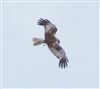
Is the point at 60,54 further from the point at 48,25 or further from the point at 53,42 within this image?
the point at 48,25

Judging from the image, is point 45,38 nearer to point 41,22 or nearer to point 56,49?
point 56,49

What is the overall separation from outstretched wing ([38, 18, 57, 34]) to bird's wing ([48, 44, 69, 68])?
1.18m

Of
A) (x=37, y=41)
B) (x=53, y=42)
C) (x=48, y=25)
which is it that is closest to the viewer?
(x=37, y=41)

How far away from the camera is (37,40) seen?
61.3 ft

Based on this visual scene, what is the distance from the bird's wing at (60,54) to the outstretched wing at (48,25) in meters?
1.18

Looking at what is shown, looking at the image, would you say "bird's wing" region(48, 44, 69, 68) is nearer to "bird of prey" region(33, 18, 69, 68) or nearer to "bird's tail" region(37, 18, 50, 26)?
"bird of prey" region(33, 18, 69, 68)

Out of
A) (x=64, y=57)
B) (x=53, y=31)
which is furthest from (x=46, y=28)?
(x=64, y=57)

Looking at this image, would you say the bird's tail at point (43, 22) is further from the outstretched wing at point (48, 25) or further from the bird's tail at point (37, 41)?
the bird's tail at point (37, 41)

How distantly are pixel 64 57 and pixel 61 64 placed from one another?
54 cm

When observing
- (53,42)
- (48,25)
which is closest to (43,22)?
(48,25)

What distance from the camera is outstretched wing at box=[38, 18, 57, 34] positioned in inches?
821

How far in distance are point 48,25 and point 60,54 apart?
2.41 m

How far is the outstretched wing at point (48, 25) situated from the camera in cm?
2086

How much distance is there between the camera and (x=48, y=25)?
70.9 ft
